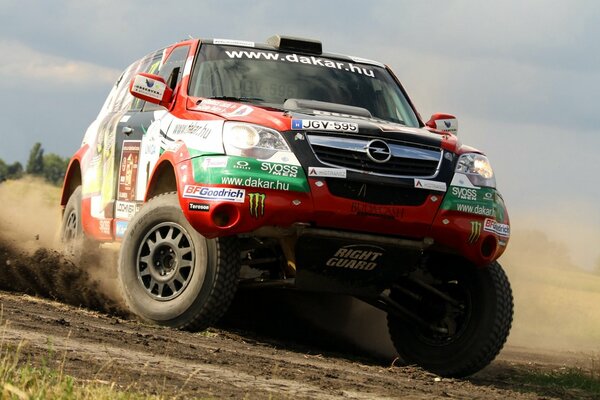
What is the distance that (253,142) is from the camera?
778 centimetres

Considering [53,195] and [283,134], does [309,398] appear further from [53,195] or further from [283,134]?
[53,195]

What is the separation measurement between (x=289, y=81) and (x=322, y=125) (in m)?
1.27

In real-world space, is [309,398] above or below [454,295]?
below

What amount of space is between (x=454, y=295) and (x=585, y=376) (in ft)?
5.40

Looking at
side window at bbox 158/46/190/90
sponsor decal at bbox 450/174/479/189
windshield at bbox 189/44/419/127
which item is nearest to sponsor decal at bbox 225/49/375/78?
windshield at bbox 189/44/419/127

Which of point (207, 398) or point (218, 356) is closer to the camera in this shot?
point (207, 398)

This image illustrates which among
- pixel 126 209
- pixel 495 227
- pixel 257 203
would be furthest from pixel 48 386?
pixel 126 209

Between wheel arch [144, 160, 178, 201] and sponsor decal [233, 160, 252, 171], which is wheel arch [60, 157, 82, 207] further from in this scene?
sponsor decal [233, 160, 252, 171]

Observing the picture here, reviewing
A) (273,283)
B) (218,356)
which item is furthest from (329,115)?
(218,356)

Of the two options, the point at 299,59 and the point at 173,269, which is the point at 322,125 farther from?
the point at 299,59

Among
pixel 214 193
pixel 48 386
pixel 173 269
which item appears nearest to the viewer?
pixel 48 386

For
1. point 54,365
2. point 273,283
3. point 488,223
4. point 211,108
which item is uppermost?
point 211,108

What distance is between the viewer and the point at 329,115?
8.25 metres

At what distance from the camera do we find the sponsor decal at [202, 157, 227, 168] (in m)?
7.74
